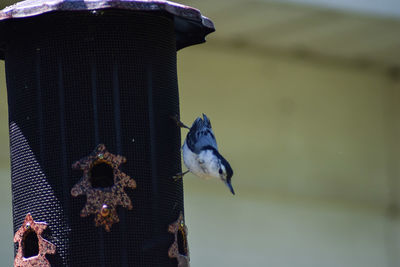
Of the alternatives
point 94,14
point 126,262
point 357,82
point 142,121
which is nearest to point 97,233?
point 126,262

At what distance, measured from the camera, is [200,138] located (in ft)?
30.6

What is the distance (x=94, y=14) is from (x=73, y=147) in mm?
1063

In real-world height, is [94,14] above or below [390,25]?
below

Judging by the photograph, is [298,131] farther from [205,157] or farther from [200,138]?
[205,157]

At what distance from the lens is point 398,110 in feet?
61.2

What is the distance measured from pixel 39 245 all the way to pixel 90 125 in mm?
984

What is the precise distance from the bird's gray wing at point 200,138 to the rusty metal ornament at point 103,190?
1.19m

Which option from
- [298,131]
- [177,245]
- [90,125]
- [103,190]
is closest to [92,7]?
[90,125]

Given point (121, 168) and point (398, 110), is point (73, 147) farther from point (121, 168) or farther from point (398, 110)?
point (398, 110)

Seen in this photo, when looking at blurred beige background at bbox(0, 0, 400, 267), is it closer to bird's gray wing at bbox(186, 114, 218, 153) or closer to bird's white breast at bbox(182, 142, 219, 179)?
Answer: bird's gray wing at bbox(186, 114, 218, 153)

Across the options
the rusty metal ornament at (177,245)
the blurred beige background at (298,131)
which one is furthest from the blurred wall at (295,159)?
the rusty metal ornament at (177,245)

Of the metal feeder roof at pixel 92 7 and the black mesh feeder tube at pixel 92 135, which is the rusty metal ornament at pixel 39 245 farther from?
the metal feeder roof at pixel 92 7

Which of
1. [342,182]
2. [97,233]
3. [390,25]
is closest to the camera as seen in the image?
[97,233]

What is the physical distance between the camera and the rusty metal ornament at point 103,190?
8016mm
